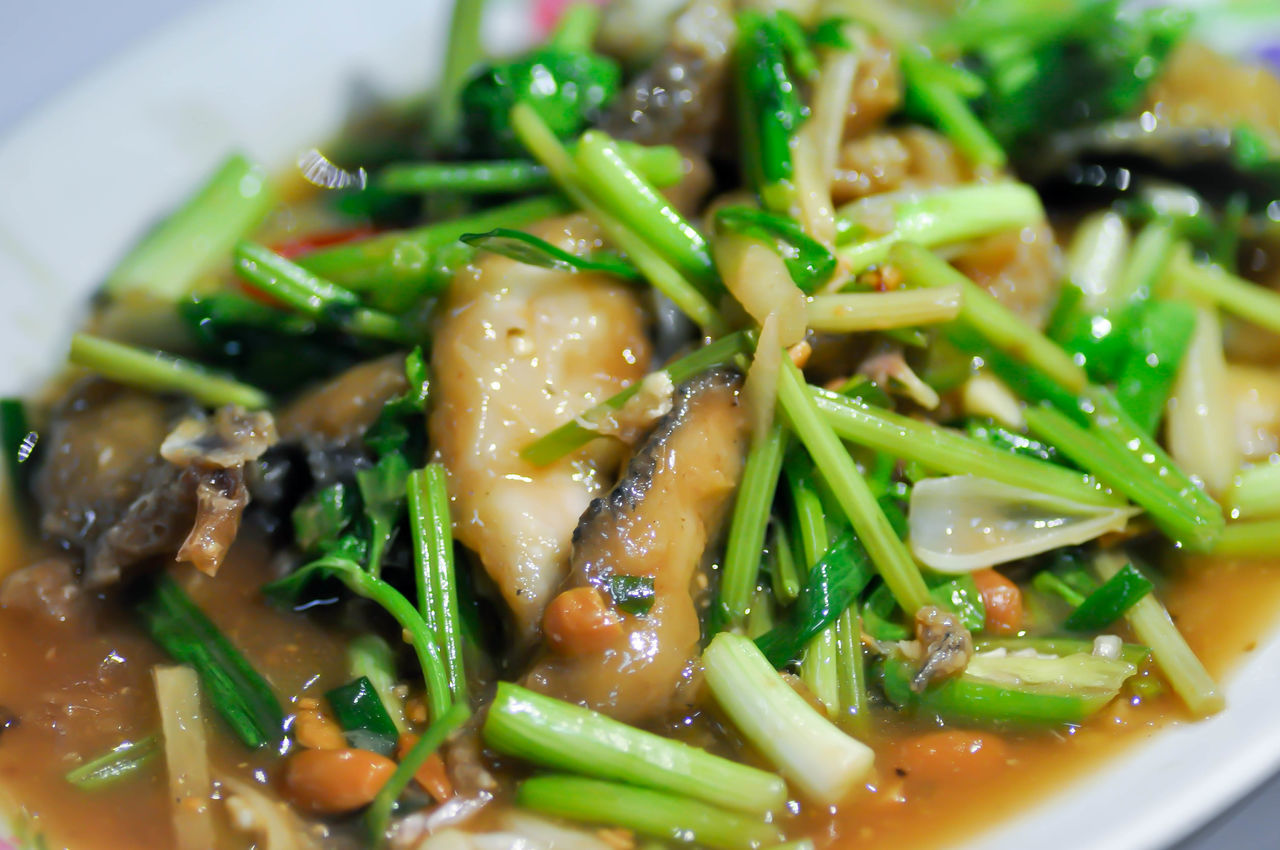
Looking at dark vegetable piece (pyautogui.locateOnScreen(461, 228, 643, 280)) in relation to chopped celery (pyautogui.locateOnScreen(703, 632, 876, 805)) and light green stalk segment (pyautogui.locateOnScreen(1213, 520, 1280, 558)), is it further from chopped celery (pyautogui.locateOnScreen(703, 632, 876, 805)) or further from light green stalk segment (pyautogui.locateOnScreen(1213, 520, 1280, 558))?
light green stalk segment (pyautogui.locateOnScreen(1213, 520, 1280, 558))

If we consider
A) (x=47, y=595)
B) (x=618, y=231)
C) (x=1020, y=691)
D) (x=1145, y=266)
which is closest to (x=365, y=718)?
(x=47, y=595)

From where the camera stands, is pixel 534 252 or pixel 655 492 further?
pixel 534 252

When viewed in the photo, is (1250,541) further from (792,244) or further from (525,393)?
(525,393)

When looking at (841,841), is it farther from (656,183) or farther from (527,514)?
(656,183)

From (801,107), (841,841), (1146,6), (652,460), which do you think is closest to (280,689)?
(652,460)

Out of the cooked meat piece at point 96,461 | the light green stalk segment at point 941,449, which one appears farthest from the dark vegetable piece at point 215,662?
the light green stalk segment at point 941,449

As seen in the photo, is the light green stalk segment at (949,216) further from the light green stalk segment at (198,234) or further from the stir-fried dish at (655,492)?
the light green stalk segment at (198,234)
